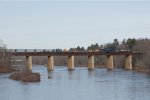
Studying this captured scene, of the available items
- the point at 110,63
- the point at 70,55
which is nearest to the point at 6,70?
the point at 70,55

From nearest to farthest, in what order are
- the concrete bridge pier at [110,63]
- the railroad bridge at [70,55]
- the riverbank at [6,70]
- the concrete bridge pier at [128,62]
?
1. the riverbank at [6,70]
2. the railroad bridge at [70,55]
3. the concrete bridge pier at [110,63]
4. the concrete bridge pier at [128,62]

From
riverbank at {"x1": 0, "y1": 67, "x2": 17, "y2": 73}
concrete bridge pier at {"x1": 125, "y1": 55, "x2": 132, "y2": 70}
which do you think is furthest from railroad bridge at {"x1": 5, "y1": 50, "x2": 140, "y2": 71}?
riverbank at {"x1": 0, "y1": 67, "x2": 17, "y2": 73}

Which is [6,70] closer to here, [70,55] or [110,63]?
[70,55]

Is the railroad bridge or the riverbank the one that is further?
the railroad bridge

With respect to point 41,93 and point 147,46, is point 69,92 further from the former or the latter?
point 147,46

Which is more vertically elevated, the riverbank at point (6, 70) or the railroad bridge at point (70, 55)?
the railroad bridge at point (70, 55)

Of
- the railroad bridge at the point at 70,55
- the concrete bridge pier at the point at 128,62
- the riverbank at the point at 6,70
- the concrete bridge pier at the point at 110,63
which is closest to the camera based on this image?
the riverbank at the point at 6,70

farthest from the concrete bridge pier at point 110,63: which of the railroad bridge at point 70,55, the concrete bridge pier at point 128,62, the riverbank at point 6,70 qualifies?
the riverbank at point 6,70

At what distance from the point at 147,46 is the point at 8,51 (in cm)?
4130

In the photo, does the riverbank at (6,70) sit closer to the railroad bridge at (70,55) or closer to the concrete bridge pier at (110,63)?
the railroad bridge at (70,55)

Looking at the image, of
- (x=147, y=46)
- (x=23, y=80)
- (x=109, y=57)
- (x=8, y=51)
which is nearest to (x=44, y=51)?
(x=8, y=51)

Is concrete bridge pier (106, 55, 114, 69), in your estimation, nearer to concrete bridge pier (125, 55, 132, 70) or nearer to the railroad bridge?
the railroad bridge

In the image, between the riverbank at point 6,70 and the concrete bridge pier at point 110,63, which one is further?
the concrete bridge pier at point 110,63

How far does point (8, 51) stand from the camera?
142 meters
